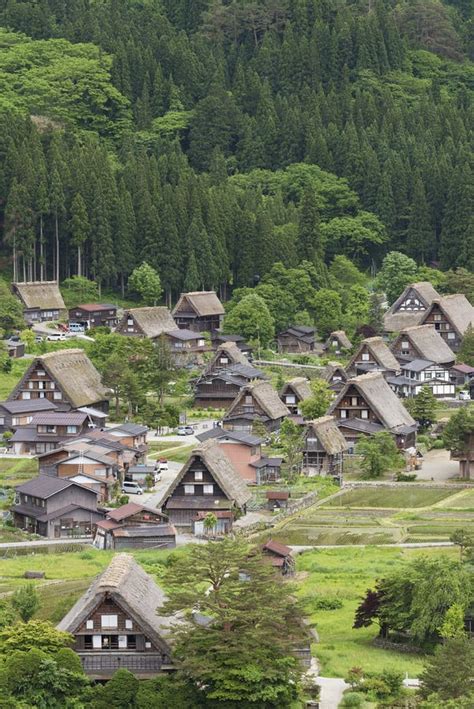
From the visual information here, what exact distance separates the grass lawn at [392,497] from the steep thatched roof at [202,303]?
83.1ft

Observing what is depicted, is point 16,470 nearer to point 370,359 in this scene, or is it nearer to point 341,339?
point 370,359

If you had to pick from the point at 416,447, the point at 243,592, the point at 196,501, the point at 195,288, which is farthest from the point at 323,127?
the point at 243,592

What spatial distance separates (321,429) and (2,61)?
65306 mm

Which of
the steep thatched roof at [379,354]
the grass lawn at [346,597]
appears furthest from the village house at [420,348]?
the grass lawn at [346,597]

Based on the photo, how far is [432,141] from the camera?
108 metres

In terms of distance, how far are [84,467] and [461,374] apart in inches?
965

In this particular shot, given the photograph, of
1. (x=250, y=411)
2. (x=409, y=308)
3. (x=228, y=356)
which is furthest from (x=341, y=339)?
(x=250, y=411)

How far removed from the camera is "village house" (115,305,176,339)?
77.1 m

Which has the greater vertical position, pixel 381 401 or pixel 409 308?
pixel 409 308

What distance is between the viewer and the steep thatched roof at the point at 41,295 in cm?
7975

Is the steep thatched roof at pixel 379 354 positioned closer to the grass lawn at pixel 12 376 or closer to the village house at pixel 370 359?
the village house at pixel 370 359

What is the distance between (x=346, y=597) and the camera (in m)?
41.5

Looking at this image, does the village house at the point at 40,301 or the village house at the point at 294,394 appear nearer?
the village house at the point at 294,394

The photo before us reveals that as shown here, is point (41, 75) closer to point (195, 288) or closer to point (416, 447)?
point (195, 288)
